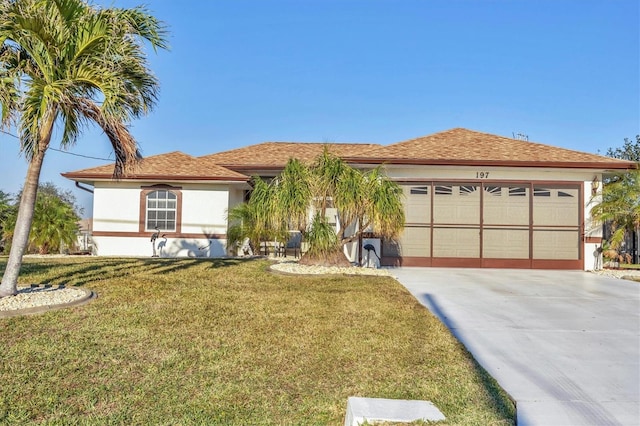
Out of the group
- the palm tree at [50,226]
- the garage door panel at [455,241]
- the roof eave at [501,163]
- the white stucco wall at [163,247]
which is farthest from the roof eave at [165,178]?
the garage door panel at [455,241]

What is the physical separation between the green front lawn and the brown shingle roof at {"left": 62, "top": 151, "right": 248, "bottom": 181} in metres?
7.72

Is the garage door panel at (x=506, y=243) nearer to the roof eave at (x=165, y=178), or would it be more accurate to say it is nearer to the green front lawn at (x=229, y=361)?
the green front lawn at (x=229, y=361)

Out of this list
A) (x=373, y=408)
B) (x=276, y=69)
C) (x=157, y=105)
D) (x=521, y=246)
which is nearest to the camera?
(x=373, y=408)

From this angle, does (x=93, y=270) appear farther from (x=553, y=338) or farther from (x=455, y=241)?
(x=455, y=241)

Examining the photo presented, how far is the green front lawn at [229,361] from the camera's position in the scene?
307cm

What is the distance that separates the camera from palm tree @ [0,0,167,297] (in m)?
5.59

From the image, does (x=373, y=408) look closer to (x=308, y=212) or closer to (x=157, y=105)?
(x=157, y=105)

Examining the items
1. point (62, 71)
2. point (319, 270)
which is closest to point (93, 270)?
point (62, 71)

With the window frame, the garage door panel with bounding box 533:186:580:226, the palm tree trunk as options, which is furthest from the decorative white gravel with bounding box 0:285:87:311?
the garage door panel with bounding box 533:186:580:226

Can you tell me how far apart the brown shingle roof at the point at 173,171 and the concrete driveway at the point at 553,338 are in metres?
8.01

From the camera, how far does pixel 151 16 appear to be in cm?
640

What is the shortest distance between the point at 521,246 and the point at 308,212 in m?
7.00

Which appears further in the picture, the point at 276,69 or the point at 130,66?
the point at 276,69

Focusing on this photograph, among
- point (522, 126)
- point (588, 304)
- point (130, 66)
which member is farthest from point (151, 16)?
point (522, 126)
